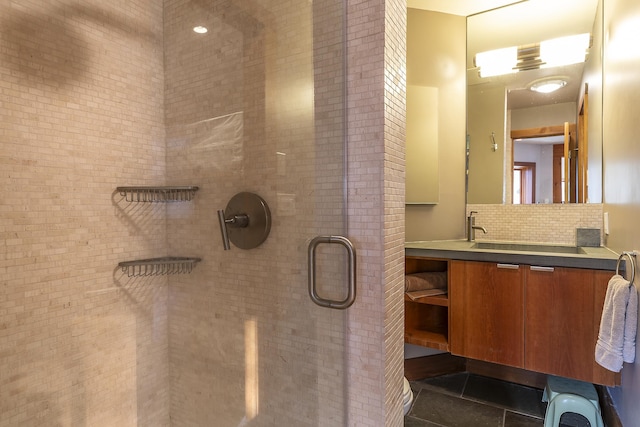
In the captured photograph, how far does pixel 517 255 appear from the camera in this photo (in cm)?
182

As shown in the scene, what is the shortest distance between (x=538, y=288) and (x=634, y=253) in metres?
0.55

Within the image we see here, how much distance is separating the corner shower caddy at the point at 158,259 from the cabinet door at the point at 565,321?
1.72 metres

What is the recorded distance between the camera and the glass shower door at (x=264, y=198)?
3.69 ft

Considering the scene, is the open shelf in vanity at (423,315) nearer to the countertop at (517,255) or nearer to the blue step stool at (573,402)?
the countertop at (517,255)

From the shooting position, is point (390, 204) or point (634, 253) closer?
point (390, 204)

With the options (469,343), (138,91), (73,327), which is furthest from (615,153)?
(73,327)

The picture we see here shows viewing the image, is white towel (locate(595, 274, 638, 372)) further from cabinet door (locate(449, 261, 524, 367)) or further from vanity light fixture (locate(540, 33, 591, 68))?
vanity light fixture (locate(540, 33, 591, 68))

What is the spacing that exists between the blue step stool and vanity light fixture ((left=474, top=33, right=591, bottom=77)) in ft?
6.28

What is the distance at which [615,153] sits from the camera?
5.32 feet

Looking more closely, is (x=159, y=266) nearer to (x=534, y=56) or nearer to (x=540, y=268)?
(x=540, y=268)

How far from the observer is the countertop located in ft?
5.39

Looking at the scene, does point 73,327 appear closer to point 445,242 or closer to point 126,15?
point 126,15

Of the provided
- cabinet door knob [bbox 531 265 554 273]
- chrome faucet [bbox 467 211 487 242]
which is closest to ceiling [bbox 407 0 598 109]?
chrome faucet [bbox 467 211 487 242]

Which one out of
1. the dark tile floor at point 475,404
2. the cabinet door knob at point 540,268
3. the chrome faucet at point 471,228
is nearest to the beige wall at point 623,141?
the cabinet door knob at point 540,268
